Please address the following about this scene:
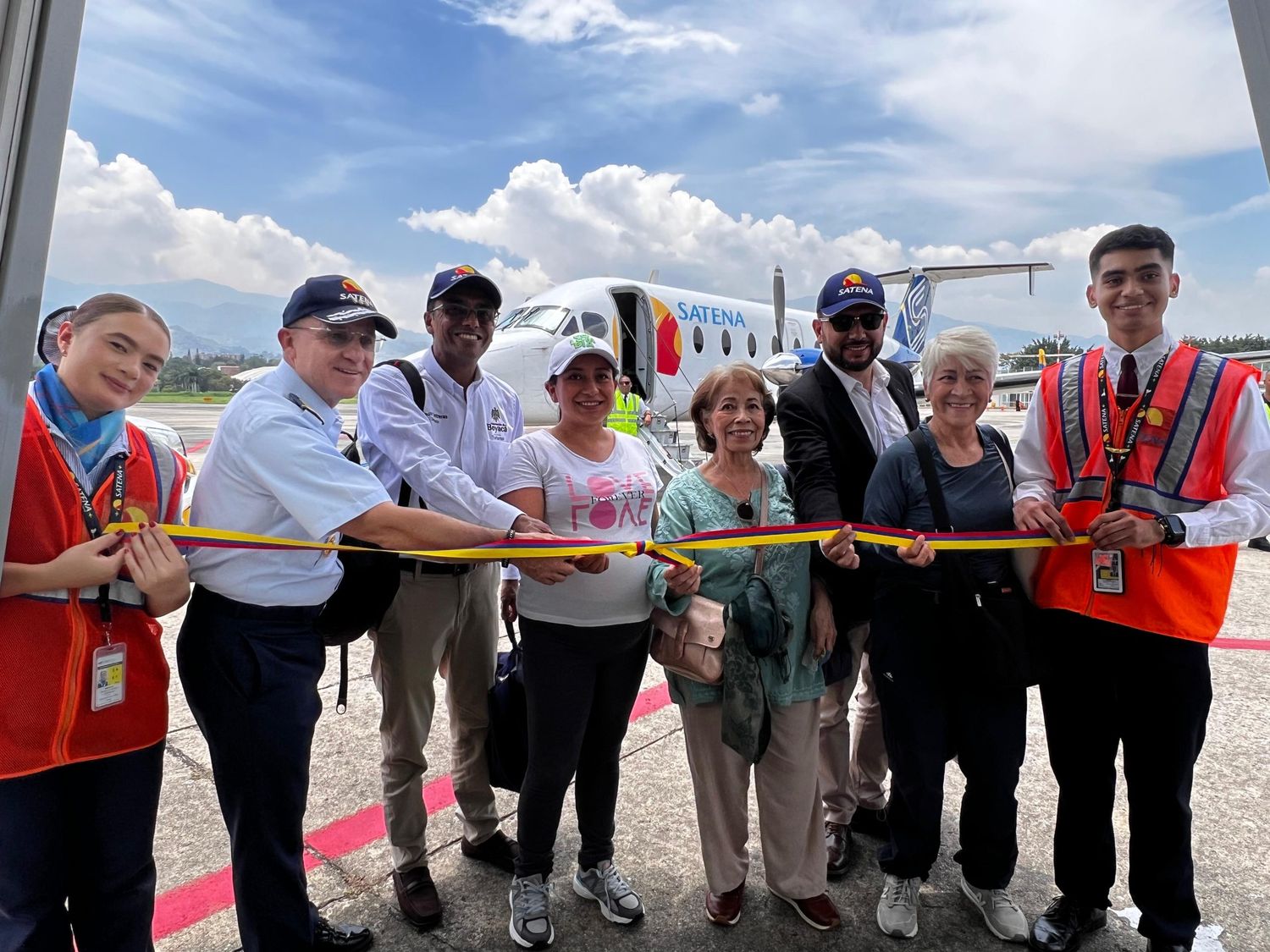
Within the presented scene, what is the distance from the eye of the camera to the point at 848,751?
3.27 metres

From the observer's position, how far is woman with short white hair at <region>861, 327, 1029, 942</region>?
2598 millimetres

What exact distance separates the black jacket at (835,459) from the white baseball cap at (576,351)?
2.43 ft

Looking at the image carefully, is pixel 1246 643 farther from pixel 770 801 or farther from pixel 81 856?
pixel 81 856

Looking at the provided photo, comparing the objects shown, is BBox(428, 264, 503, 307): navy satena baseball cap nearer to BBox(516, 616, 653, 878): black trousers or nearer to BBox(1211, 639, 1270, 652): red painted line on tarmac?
BBox(516, 616, 653, 878): black trousers

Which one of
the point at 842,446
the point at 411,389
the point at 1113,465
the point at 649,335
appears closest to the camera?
the point at 1113,465

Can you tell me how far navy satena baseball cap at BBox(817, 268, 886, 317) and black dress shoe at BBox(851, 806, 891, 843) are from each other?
222cm

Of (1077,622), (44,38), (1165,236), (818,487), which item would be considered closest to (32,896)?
(44,38)

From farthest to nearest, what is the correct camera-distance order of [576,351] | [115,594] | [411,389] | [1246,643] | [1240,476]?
1. [1246,643]
2. [411,389]
3. [576,351]
4. [1240,476]
5. [115,594]

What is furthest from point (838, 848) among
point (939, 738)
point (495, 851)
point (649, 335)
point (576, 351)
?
point (649, 335)

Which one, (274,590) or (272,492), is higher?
(272,492)

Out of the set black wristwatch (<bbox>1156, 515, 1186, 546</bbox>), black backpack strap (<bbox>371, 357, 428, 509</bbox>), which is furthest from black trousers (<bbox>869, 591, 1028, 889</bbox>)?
black backpack strap (<bbox>371, 357, 428, 509</bbox>)

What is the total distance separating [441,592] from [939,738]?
6.35 ft

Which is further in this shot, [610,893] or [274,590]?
[610,893]

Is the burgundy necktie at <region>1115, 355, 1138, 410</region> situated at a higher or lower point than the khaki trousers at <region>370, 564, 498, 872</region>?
higher
